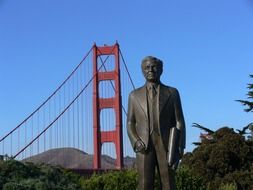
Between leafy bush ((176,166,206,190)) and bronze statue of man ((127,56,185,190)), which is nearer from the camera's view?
bronze statue of man ((127,56,185,190))

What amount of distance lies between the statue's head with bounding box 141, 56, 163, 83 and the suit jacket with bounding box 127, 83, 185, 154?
0.37ft

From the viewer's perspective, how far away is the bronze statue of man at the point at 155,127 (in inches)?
248

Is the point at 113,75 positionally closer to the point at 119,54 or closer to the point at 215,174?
the point at 119,54

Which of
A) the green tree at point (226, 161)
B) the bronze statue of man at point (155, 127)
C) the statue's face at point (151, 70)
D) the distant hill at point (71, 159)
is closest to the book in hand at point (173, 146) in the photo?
the bronze statue of man at point (155, 127)

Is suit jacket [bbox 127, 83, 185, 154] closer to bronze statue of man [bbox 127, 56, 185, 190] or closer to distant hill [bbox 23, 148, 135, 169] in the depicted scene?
bronze statue of man [bbox 127, 56, 185, 190]

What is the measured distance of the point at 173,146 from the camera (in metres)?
6.28

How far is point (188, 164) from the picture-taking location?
21000mm

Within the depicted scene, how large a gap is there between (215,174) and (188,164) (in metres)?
1.13

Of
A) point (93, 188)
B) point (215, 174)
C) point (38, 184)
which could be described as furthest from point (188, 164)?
point (38, 184)

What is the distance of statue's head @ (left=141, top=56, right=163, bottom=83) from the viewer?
6.39 m

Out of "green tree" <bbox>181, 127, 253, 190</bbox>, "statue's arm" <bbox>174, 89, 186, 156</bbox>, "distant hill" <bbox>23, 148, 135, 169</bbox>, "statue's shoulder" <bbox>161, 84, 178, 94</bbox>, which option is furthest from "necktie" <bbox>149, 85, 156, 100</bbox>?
"distant hill" <bbox>23, 148, 135, 169</bbox>

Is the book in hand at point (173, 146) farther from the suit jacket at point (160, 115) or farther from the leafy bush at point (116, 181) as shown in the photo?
the leafy bush at point (116, 181)

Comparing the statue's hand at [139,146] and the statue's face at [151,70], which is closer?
the statue's hand at [139,146]

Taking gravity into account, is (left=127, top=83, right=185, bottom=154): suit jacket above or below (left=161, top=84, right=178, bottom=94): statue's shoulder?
below
